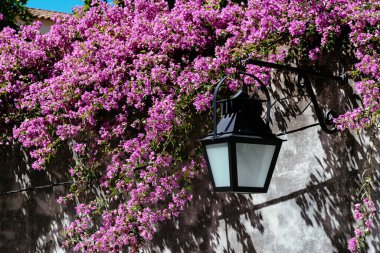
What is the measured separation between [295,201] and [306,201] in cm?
9

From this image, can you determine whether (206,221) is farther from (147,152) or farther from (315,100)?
(315,100)

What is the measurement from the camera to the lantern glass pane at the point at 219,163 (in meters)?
3.21

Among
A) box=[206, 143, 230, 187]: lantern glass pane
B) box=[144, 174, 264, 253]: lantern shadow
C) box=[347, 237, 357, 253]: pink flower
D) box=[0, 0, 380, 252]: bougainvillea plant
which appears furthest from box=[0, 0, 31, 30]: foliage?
box=[347, 237, 357, 253]: pink flower

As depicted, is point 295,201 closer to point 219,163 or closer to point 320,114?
point 320,114

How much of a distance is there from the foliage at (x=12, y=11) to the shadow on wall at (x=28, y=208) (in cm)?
408

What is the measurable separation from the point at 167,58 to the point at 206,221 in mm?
1391

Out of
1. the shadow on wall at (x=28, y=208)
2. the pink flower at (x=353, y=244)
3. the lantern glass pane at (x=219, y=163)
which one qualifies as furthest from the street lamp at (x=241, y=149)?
the shadow on wall at (x=28, y=208)

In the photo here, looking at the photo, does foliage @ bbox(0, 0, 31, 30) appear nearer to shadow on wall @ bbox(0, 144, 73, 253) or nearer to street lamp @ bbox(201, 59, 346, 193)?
shadow on wall @ bbox(0, 144, 73, 253)

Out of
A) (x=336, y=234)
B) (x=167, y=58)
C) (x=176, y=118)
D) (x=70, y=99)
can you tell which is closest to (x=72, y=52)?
(x=70, y=99)

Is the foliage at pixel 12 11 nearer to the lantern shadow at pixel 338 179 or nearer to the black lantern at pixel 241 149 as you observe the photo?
the lantern shadow at pixel 338 179

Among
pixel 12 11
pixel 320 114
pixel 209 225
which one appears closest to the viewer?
pixel 320 114

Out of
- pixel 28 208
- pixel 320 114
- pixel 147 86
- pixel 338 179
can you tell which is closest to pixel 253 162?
pixel 320 114

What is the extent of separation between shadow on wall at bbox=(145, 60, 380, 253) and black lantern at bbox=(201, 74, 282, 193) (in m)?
1.15

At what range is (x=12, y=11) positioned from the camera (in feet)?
35.3
